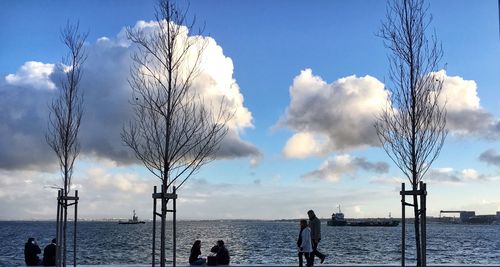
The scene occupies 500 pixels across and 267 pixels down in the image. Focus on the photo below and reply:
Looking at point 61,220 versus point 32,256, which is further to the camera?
point 32,256

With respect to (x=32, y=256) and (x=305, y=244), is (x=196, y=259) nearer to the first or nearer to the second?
(x=305, y=244)

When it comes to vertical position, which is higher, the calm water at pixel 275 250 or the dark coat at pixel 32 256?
the dark coat at pixel 32 256

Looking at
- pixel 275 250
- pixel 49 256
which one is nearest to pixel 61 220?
pixel 49 256

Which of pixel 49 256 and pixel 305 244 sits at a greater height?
pixel 305 244

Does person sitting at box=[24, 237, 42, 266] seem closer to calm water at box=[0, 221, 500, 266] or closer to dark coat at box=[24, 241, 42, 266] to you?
dark coat at box=[24, 241, 42, 266]

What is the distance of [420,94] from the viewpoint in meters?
11.9

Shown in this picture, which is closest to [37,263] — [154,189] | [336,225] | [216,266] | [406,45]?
[216,266]

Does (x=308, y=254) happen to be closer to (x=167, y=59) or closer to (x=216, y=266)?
(x=216, y=266)

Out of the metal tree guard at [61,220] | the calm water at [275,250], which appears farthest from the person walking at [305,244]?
the calm water at [275,250]

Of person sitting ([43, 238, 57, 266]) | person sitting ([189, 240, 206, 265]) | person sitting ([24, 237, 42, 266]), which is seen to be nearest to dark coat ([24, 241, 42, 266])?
person sitting ([24, 237, 42, 266])

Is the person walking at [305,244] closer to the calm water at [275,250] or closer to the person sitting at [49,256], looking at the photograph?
the person sitting at [49,256]

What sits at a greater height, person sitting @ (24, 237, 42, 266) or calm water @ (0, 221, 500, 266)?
person sitting @ (24, 237, 42, 266)

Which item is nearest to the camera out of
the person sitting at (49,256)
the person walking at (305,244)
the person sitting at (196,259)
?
the person walking at (305,244)

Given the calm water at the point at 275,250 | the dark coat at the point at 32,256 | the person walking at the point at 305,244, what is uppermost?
the person walking at the point at 305,244
